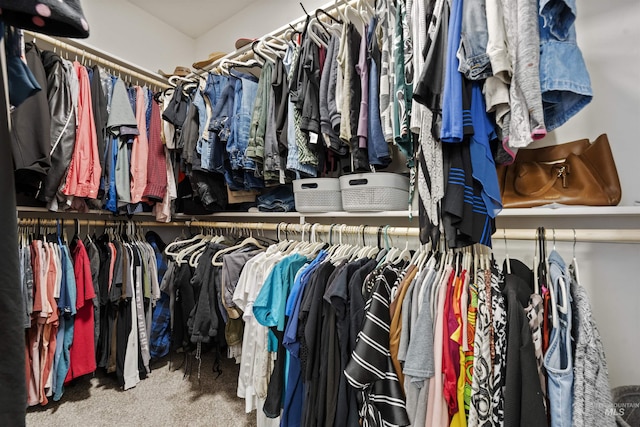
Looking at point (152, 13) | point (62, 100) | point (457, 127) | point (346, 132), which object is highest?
point (152, 13)

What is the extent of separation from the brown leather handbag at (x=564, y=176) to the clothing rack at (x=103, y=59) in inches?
94.1

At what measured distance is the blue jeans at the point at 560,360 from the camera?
0.79 m

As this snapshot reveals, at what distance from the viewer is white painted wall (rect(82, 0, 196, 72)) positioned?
87.6 inches

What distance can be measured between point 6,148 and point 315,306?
976 millimetres

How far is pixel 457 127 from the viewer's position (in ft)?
2.69

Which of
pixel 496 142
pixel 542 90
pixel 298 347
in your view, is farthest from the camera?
pixel 298 347

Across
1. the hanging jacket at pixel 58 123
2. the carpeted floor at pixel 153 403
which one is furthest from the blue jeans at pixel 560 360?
the hanging jacket at pixel 58 123

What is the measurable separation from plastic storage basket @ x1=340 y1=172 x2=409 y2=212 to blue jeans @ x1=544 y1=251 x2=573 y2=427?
→ 2.09 ft

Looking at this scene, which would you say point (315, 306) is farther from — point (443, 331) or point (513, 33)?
point (513, 33)

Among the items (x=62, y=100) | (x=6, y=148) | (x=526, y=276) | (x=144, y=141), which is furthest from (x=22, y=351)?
(x=144, y=141)

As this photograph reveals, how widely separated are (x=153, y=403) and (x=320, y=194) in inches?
60.9

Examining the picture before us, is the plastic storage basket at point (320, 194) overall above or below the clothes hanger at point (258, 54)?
below

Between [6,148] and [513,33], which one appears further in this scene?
[513,33]

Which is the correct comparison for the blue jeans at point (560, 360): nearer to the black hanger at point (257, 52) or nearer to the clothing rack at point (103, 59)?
the black hanger at point (257, 52)
